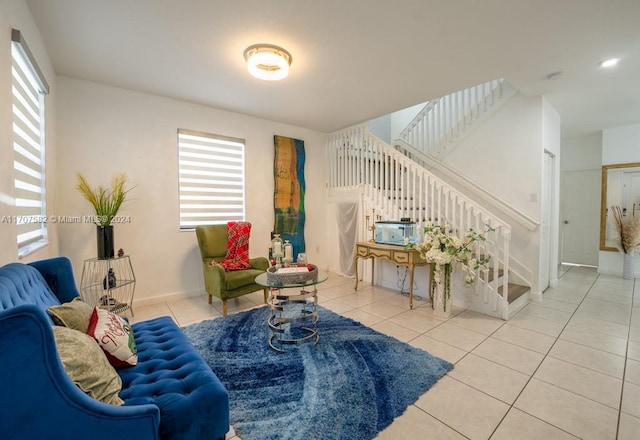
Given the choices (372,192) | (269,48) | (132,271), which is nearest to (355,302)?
(372,192)

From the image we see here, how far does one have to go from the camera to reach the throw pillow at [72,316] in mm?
1366

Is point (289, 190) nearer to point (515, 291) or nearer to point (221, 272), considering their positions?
point (221, 272)

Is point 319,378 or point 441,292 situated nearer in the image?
point 319,378

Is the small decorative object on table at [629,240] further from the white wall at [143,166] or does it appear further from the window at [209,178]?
the window at [209,178]

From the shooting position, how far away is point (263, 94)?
3557 mm

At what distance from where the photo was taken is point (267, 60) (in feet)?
8.23

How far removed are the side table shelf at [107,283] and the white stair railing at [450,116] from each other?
4.87m

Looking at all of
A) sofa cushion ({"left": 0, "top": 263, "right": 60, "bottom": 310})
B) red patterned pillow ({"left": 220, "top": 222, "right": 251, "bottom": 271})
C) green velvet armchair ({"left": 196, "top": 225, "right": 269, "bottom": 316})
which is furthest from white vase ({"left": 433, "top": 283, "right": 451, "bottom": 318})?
sofa cushion ({"left": 0, "top": 263, "right": 60, "bottom": 310})

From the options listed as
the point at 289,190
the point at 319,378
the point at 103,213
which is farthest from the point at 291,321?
the point at 289,190

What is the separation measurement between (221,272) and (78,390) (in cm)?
224

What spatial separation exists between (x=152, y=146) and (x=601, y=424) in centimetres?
487

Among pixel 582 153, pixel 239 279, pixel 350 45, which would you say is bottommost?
pixel 239 279

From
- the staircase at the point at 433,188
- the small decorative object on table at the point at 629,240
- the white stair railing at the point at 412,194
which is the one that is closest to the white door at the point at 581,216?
the small decorative object on table at the point at 629,240

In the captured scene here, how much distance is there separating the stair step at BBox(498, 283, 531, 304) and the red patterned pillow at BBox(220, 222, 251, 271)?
3.29 m
